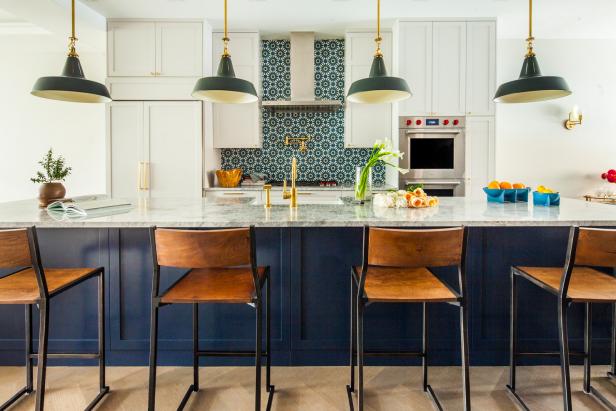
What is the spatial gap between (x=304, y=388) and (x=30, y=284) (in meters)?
1.39

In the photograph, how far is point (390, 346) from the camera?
86.1 inches

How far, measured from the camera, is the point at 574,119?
4.98 meters

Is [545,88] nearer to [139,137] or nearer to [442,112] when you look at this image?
[442,112]

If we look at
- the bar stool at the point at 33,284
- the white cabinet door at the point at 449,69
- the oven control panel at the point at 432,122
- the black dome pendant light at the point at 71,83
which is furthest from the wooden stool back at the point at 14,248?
the white cabinet door at the point at 449,69

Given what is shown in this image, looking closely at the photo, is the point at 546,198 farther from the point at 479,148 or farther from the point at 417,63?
the point at 417,63

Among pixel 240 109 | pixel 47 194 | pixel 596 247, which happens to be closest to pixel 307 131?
pixel 240 109

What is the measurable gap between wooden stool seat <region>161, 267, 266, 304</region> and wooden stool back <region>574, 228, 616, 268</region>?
4.38 feet

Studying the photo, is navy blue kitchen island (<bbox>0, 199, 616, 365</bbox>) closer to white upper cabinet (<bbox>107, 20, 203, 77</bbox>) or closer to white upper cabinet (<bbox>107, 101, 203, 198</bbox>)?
white upper cabinet (<bbox>107, 101, 203, 198</bbox>)

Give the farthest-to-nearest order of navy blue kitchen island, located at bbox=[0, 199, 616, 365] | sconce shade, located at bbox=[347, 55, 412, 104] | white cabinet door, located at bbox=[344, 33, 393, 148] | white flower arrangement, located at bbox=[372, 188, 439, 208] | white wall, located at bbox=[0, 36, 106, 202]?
white wall, located at bbox=[0, 36, 106, 202] < white cabinet door, located at bbox=[344, 33, 393, 148] < white flower arrangement, located at bbox=[372, 188, 439, 208] < sconce shade, located at bbox=[347, 55, 412, 104] < navy blue kitchen island, located at bbox=[0, 199, 616, 365]

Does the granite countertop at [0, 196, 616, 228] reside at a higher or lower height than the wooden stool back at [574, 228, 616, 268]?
higher

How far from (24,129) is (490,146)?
234 inches

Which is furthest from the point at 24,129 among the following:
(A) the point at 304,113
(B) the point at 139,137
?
(A) the point at 304,113

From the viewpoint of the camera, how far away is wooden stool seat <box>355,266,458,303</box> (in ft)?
5.11

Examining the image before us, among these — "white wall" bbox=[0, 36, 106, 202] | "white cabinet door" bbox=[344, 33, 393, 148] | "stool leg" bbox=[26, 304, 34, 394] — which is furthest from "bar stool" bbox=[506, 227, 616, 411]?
"white wall" bbox=[0, 36, 106, 202]
